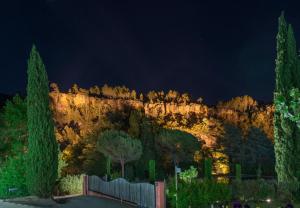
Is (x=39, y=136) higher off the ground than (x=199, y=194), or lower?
higher

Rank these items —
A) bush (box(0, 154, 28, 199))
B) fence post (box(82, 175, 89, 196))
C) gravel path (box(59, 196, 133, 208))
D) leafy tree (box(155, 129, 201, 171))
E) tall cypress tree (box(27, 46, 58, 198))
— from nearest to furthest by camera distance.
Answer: gravel path (box(59, 196, 133, 208)) → tall cypress tree (box(27, 46, 58, 198)) → bush (box(0, 154, 28, 199)) → fence post (box(82, 175, 89, 196)) → leafy tree (box(155, 129, 201, 171))

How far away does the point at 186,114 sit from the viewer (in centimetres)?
4350

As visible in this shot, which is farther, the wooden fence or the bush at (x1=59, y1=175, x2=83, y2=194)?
the bush at (x1=59, y1=175, x2=83, y2=194)

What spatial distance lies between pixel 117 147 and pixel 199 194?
11645 millimetres

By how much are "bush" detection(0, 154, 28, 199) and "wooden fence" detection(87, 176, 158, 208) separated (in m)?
2.62

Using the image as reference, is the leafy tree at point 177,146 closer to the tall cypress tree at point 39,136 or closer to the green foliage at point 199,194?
the tall cypress tree at point 39,136

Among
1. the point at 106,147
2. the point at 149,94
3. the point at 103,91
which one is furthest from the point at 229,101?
the point at 106,147

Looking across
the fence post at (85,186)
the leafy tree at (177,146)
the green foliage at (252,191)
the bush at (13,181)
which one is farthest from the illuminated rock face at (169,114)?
the green foliage at (252,191)

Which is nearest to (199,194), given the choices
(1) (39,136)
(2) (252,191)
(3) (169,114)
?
(2) (252,191)

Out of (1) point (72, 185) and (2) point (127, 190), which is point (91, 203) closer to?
(2) point (127, 190)

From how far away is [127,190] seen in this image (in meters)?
19.1

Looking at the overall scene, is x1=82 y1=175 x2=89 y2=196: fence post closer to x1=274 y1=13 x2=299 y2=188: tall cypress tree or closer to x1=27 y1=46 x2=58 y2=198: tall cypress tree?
x1=27 y1=46 x2=58 y2=198: tall cypress tree

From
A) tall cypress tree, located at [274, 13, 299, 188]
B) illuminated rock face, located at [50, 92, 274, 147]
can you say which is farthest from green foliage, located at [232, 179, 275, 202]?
illuminated rock face, located at [50, 92, 274, 147]

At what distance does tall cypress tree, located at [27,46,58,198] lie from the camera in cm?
1845
